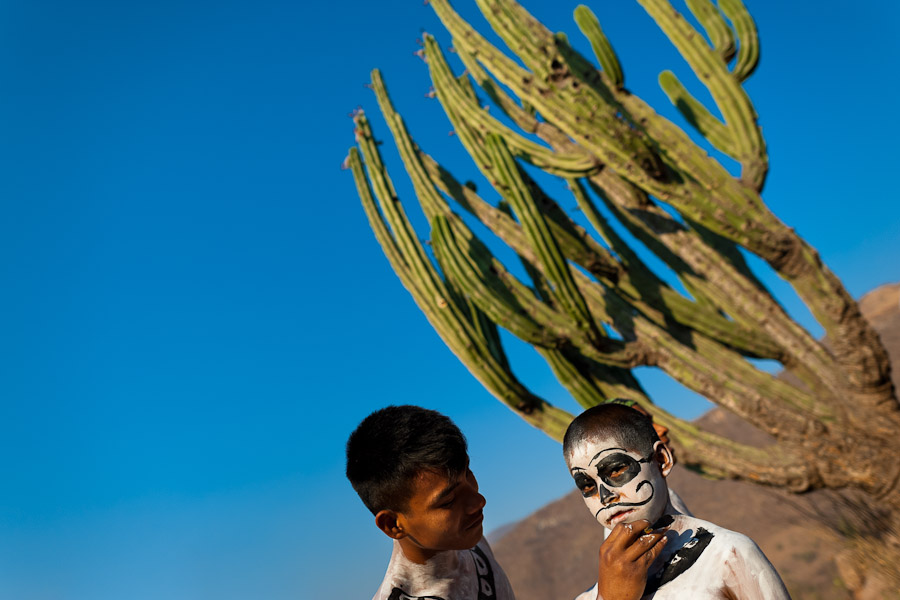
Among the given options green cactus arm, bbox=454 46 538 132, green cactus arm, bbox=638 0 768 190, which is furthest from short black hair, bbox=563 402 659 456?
green cactus arm, bbox=454 46 538 132

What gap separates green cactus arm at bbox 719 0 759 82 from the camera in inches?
241

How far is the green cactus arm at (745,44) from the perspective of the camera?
6.11 m

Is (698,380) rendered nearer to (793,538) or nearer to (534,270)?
(534,270)

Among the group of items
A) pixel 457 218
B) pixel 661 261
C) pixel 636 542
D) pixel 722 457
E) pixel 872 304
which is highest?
pixel 872 304

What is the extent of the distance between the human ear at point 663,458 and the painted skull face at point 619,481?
0.03 metres

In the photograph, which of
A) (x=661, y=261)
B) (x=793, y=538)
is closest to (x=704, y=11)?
(x=661, y=261)

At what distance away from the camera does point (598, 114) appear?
19.1ft

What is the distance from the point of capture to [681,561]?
147 cm

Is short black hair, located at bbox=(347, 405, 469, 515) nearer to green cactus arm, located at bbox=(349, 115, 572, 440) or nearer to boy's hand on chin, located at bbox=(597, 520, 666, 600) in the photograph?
boy's hand on chin, located at bbox=(597, 520, 666, 600)

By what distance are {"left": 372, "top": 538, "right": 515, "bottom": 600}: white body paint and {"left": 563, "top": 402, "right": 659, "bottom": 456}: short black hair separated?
0.48 metres

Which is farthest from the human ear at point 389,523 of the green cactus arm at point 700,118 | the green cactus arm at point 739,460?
the green cactus arm at point 700,118

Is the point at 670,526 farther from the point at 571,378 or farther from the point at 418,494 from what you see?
the point at 571,378

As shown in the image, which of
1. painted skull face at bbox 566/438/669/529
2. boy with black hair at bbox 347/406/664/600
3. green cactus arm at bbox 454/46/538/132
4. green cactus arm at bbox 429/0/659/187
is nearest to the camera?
painted skull face at bbox 566/438/669/529

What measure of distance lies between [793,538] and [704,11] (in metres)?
14.1
